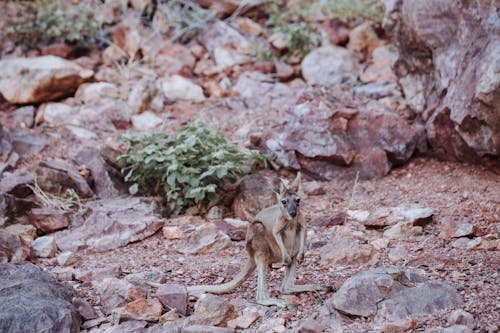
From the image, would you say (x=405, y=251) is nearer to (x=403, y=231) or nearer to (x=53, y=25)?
(x=403, y=231)

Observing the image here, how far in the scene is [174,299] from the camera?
15.3 ft

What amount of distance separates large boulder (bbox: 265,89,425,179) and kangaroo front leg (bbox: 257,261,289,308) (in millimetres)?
2835

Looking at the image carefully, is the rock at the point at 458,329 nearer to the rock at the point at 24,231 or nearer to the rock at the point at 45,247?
the rock at the point at 45,247

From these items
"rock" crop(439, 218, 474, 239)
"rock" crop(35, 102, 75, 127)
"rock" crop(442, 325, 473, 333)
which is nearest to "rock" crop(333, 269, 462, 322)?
"rock" crop(442, 325, 473, 333)

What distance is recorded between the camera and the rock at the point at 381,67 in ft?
30.8

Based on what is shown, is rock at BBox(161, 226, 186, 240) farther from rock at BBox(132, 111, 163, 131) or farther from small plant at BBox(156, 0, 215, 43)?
small plant at BBox(156, 0, 215, 43)

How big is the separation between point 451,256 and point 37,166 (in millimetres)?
5243

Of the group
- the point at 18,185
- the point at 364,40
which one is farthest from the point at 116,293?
the point at 364,40

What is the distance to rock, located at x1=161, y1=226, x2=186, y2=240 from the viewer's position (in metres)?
6.55

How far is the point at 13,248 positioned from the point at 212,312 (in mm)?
2555

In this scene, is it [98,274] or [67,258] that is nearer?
[98,274]

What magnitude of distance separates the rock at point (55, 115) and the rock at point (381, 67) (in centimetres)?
440

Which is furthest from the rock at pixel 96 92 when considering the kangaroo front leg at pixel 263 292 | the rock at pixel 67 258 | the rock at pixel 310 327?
the rock at pixel 310 327

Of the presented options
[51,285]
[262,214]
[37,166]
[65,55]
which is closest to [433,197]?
[262,214]
